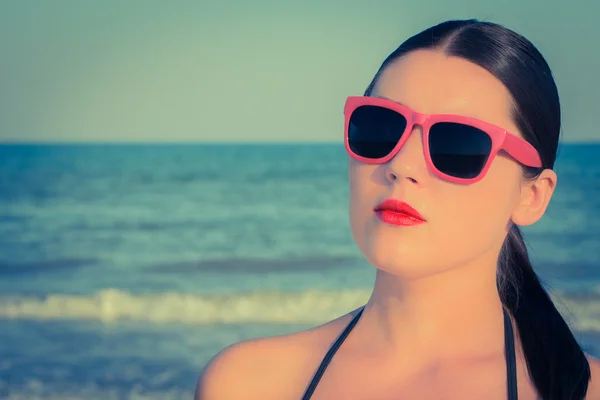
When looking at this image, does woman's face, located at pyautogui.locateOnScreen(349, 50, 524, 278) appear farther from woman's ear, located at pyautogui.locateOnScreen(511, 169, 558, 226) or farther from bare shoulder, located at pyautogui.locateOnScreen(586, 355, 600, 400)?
bare shoulder, located at pyautogui.locateOnScreen(586, 355, 600, 400)

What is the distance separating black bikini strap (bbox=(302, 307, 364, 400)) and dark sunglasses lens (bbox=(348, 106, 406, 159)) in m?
0.48

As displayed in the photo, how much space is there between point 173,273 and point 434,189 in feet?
43.9

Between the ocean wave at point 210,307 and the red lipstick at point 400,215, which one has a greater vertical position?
the ocean wave at point 210,307

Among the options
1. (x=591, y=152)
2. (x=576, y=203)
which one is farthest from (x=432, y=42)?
(x=591, y=152)

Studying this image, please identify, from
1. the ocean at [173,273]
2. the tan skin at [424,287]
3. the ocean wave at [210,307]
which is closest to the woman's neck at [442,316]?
the tan skin at [424,287]

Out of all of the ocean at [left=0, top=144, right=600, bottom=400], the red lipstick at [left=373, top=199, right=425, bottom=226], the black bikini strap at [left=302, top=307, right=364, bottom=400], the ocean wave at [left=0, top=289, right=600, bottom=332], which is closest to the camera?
the red lipstick at [left=373, top=199, right=425, bottom=226]

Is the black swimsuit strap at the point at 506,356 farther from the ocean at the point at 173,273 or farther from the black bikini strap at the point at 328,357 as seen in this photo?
the ocean at the point at 173,273

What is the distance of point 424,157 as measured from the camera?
2.04m

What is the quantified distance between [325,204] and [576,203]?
8.27 metres

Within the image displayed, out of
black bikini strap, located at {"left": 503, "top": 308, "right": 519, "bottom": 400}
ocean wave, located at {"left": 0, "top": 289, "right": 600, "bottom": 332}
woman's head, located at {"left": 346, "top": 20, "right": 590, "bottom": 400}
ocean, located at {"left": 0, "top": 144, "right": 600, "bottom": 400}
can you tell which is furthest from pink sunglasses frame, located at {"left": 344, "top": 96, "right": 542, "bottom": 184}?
ocean wave, located at {"left": 0, "top": 289, "right": 600, "bottom": 332}

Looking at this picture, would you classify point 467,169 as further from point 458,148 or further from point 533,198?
point 533,198

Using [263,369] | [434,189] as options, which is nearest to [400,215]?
[434,189]

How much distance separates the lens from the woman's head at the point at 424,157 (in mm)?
2018

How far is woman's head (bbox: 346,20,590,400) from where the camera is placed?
2.02 metres
